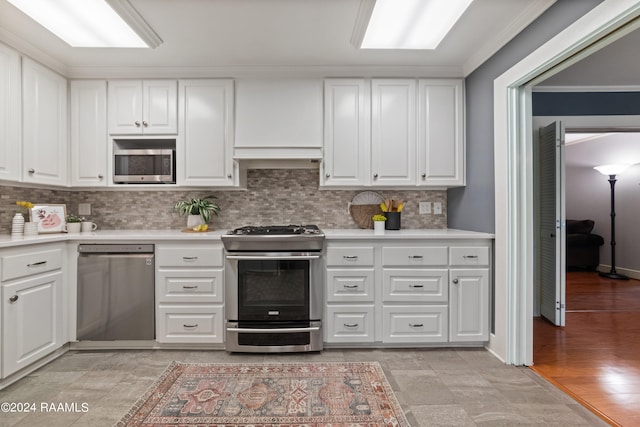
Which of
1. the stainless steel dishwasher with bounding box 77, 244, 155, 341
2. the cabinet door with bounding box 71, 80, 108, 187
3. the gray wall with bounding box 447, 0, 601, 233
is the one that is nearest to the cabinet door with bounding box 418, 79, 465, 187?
the gray wall with bounding box 447, 0, 601, 233

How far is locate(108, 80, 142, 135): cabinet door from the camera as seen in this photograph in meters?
2.93

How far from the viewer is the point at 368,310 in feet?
8.62

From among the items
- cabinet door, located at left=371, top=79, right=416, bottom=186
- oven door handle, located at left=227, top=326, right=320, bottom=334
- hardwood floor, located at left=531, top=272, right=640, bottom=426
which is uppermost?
cabinet door, located at left=371, top=79, right=416, bottom=186

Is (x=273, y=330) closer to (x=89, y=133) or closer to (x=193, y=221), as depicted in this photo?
(x=193, y=221)

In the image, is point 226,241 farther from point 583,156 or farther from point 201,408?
point 583,156

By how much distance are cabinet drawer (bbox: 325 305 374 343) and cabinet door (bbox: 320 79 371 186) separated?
1094 millimetres

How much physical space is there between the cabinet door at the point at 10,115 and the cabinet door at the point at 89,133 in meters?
0.47

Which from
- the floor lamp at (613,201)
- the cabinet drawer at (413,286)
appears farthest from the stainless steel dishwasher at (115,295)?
the floor lamp at (613,201)

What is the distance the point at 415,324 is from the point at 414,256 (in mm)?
544

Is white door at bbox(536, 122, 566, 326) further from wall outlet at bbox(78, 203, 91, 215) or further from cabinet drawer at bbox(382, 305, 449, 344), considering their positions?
wall outlet at bbox(78, 203, 91, 215)

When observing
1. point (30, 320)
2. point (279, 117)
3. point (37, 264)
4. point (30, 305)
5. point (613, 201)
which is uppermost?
point (279, 117)

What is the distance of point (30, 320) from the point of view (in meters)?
2.25

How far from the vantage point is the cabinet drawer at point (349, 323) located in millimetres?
2619

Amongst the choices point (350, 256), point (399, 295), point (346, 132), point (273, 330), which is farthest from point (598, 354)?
point (346, 132)
